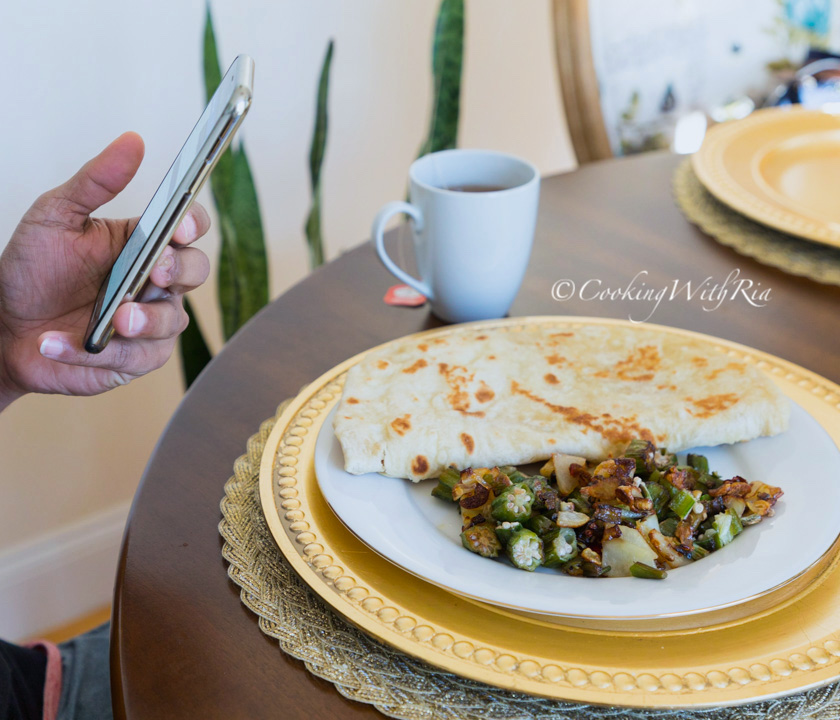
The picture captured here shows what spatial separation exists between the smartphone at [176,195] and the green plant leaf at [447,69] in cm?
91

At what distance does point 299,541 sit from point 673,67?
66.9 inches

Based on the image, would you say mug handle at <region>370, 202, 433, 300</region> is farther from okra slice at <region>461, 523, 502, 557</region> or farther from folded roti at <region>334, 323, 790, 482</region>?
okra slice at <region>461, 523, 502, 557</region>

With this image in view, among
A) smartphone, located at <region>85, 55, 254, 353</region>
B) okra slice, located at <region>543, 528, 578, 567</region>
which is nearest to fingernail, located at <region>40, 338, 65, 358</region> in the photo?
smartphone, located at <region>85, 55, 254, 353</region>

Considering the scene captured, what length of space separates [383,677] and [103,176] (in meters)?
0.57

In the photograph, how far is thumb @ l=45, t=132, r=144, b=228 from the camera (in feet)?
2.56

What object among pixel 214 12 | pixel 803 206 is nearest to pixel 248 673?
pixel 803 206

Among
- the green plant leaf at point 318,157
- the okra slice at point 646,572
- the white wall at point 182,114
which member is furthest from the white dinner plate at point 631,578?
the white wall at point 182,114

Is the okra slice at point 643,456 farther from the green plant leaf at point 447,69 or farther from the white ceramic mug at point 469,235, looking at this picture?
the green plant leaf at point 447,69

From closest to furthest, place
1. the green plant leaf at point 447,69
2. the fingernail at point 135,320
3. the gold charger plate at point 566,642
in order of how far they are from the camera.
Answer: the gold charger plate at point 566,642, the fingernail at point 135,320, the green plant leaf at point 447,69

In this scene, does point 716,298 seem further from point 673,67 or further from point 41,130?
point 41,130

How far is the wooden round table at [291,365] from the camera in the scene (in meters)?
0.51

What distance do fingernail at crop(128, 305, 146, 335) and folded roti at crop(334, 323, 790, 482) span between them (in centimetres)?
20

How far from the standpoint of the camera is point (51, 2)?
1494 mm

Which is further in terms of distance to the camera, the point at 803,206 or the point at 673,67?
the point at 673,67
